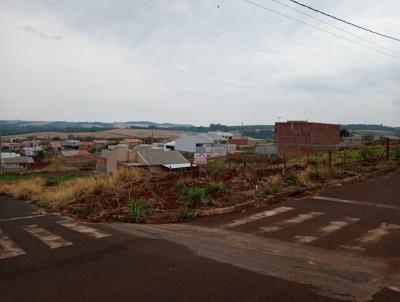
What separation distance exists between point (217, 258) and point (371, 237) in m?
3.18

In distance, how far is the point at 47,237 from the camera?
8.29m

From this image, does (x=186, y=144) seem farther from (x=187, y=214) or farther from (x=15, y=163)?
(x=187, y=214)

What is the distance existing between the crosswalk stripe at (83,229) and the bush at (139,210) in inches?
45.3

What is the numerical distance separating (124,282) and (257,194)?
668 cm

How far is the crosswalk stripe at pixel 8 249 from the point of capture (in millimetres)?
7020

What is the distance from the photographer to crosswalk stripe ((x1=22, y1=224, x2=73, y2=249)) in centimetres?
762

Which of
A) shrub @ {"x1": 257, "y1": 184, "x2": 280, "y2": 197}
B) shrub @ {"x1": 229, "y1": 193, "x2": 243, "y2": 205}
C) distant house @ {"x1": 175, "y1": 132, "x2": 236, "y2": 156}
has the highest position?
shrub @ {"x1": 257, "y1": 184, "x2": 280, "y2": 197}

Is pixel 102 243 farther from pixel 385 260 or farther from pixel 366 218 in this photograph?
pixel 366 218

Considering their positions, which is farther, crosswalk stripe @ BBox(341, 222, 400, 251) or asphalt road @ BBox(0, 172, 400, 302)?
crosswalk stripe @ BBox(341, 222, 400, 251)

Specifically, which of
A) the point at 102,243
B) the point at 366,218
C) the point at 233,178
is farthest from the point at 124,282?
the point at 233,178

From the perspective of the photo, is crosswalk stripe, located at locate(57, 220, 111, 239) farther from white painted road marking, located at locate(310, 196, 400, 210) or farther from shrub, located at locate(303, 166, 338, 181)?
shrub, located at locate(303, 166, 338, 181)

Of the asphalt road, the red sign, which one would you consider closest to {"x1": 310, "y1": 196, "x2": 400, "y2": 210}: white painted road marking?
the asphalt road

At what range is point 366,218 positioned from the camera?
8938mm

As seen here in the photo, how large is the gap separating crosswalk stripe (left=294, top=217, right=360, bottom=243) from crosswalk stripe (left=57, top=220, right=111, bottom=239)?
13.3 feet
